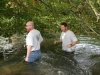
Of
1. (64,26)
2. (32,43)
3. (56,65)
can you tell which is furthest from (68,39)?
(32,43)

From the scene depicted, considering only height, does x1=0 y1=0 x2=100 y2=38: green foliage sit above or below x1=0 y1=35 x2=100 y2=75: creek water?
above

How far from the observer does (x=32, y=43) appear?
27.7 ft

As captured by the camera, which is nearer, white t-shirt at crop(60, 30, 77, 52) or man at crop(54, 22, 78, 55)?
man at crop(54, 22, 78, 55)

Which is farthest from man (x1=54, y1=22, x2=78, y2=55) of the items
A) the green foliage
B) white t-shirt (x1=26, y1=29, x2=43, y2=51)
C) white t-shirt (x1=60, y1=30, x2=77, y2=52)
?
white t-shirt (x1=26, y1=29, x2=43, y2=51)

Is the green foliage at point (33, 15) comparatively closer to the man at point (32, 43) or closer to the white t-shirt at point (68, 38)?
the white t-shirt at point (68, 38)

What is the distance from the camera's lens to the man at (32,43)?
842cm

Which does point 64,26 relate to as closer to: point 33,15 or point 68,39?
point 68,39

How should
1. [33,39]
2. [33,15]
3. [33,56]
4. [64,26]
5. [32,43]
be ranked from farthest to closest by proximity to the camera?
1. [33,15]
2. [64,26]
3. [33,56]
4. [33,39]
5. [32,43]

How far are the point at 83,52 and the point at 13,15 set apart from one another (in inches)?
198

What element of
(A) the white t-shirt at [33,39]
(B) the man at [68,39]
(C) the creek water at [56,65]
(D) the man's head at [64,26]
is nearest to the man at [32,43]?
(A) the white t-shirt at [33,39]

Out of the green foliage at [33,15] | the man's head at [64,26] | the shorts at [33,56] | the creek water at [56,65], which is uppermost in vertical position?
the green foliage at [33,15]

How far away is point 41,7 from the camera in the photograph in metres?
10.9

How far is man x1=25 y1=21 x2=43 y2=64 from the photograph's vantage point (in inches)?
332

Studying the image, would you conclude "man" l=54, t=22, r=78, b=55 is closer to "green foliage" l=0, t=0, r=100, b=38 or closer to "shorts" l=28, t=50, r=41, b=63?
"green foliage" l=0, t=0, r=100, b=38
